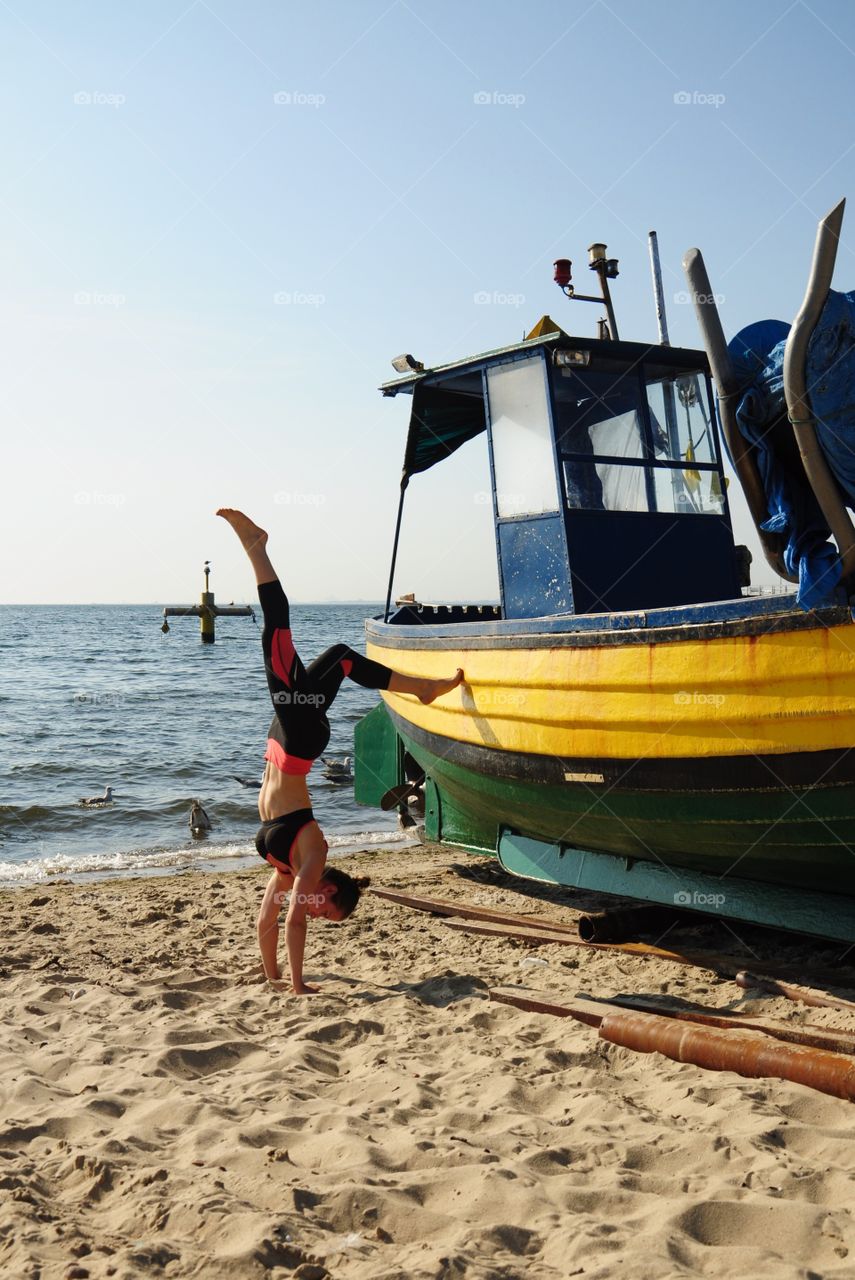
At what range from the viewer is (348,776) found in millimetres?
15039

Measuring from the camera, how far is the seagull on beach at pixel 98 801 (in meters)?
13.6

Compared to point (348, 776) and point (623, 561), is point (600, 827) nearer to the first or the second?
point (623, 561)

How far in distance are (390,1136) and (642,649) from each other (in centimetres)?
262

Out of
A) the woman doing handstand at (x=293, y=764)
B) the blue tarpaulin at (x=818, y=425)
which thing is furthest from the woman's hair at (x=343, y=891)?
the blue tarpaulin at (x=818, y=425)

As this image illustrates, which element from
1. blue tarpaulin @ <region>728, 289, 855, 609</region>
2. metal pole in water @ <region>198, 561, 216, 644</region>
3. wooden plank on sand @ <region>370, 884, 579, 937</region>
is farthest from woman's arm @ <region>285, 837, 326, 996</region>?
metal pole in water @ <region>198, 561, 216, 644</region>

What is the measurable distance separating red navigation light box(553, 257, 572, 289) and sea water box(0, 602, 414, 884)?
6149 millimetres

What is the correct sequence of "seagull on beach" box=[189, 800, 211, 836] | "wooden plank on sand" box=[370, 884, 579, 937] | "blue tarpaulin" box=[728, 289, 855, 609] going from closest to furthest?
"blue tarpaulin" box=[728, 289, 855, 609]
"wooden plank on sand" box=[370, 884, 579, 937]
"seagull on beach" box=[189, 800, 211, 836]

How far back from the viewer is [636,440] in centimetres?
703

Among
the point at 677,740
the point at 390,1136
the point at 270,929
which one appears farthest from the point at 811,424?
the point at 270,929

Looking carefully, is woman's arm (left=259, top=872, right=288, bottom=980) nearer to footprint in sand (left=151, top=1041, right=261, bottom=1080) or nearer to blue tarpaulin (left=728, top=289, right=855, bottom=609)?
footprint in sand (left=151, top=1041, right=261, bottom=1080)

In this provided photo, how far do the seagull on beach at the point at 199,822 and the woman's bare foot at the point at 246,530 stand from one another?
24.5 ft

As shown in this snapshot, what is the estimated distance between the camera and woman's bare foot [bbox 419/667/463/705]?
19.5ft

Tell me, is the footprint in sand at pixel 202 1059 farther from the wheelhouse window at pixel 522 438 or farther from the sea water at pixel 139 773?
the sea water at pixel 139 773

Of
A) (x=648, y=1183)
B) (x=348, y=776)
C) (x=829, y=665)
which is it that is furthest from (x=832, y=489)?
(x=348, y=776)
